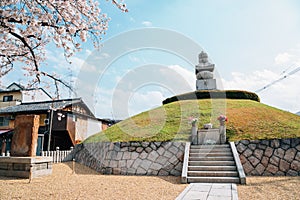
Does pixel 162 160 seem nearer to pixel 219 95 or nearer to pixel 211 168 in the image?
pixel 211 168

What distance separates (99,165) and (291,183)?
25.4 feet

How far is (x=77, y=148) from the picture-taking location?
1366 centimetres

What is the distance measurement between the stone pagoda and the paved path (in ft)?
47.7

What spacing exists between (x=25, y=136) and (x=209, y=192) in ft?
22.5

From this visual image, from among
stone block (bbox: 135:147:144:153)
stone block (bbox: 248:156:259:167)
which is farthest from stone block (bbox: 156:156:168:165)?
stone block (bbox: 248:156:259:167)

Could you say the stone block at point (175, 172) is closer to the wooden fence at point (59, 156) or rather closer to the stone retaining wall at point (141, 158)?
the stone retaining wall at point (141, 158)

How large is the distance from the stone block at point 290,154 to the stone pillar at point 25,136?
31.9ft

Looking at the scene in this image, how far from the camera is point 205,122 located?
12414 mm

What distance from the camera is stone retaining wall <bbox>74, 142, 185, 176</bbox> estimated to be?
29.6 ft

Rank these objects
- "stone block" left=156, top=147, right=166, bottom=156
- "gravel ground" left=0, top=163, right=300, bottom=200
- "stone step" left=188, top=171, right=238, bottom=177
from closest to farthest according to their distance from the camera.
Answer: "gravel ground" left=0, top=163, right=300, bottom=200, "stone step" left=188, top=171, right=238, bottom=177, "stone block" left=156, top=147, right=166, bottom=156

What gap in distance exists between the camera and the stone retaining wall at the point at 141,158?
902 centimetres

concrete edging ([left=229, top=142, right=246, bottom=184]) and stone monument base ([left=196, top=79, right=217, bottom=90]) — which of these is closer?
concrete edging ([left=229, top=142, right=246, bottom=184])

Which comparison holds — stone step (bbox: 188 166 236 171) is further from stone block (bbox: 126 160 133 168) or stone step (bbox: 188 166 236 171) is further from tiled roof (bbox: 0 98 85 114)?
tiled roof (bbox: 0 98 85 114)

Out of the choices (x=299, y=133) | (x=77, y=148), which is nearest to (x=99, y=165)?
(x=77, y=148)
